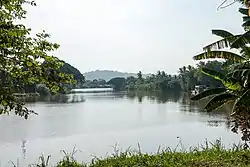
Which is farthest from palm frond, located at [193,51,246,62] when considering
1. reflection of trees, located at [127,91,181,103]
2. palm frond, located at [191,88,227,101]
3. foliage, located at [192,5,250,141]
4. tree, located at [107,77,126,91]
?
tree, located at [107,77,126,91]

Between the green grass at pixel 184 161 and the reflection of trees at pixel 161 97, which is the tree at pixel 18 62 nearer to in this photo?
the green grass at pixel 184 161

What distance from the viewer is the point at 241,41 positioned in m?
6.73

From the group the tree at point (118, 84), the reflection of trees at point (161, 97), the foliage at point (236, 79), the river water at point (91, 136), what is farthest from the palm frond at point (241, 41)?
the tree at point (118, 84)

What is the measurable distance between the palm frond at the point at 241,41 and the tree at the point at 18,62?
3888 mm

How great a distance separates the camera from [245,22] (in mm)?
7113

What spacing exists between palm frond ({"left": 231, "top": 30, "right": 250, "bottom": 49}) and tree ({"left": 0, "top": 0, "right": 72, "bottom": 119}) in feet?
12.8

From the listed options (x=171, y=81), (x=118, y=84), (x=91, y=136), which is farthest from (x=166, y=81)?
(x=91, y=136)

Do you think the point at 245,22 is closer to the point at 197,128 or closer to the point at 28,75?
the point at 28,75

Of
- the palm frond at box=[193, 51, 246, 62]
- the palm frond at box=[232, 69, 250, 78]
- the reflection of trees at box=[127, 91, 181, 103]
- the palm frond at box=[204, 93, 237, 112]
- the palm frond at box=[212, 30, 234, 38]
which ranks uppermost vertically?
the palm frond at box=[212, 30, 234, 38]

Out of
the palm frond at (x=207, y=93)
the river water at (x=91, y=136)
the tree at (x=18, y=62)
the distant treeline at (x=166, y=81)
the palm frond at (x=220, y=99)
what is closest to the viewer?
the tree at (x=18, y=62)

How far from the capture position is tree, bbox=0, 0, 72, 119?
11.8 feet

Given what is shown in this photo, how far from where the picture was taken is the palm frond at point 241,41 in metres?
6.70

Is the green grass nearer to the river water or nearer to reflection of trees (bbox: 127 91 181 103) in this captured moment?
the river water

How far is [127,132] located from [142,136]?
1602 mm
